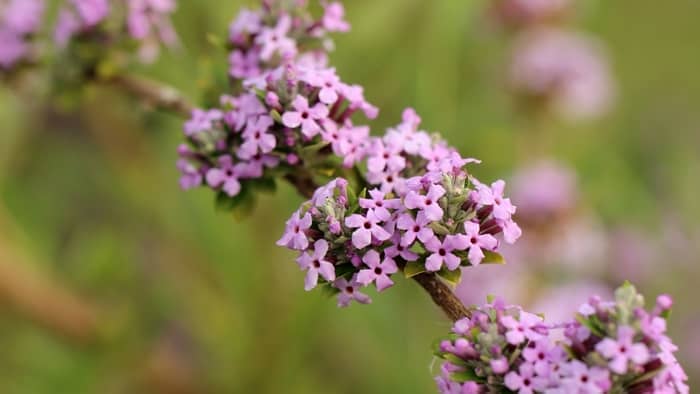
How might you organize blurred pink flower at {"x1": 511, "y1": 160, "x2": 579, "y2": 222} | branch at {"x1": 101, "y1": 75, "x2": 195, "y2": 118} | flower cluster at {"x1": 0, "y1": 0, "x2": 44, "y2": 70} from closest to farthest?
branch at {"x1": 101, "y1": 75, "x2": 195, "y2": 118} < flower cluster at {"x1": 0, "y1": 0, "x2": 44, "y2": 70} < blurred pink flower at {"x1": 511, "y1": 160, "x2": 579, "y2": 222}

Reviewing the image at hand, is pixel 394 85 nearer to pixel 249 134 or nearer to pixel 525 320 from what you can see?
pixel 249 134

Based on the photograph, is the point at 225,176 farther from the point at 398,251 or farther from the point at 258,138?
the point at 398,251

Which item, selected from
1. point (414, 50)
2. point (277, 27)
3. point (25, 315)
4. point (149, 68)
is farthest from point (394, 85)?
point (277, 27)

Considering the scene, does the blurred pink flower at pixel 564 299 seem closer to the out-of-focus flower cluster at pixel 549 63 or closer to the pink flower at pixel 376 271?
the out-of-focus flower cluster at pixel 549 63

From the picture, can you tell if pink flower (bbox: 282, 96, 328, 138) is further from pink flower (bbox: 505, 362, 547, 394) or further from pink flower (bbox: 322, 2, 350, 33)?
pink flower (bbox: 505, 362, 547, 394)

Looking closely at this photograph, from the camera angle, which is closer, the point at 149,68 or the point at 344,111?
the point at 344,111

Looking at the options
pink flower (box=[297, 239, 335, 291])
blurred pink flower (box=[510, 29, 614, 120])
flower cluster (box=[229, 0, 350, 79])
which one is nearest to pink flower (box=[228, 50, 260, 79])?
flower cluster (box=[229, 0, 350, 79])
